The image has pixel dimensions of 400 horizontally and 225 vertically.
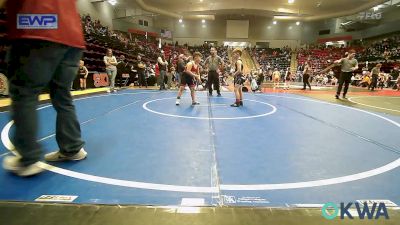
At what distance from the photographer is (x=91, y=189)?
1960 millimetres

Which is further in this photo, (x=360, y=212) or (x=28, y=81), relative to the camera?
(x=28, y=81)

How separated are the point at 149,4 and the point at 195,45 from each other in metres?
11.7

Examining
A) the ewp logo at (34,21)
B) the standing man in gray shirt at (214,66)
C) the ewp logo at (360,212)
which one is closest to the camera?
the ewp logo at (360,212)

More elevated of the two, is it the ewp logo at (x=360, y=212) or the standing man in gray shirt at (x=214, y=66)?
the standing man in gray shirt at (x=214, y=66)

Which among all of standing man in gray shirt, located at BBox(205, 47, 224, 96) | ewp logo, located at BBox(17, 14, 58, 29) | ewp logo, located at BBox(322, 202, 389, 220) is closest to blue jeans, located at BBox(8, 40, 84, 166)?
ewp logo, located at BBox(17, 14, 58, 29)

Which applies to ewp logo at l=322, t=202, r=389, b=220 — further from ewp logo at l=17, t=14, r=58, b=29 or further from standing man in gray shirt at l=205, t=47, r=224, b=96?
standing man in gray shirt at l=205, t=47, r=224, b=96

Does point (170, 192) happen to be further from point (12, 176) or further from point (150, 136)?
point (150, 136)

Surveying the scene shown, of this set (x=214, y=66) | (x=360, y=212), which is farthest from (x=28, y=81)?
(x=214, y=66)

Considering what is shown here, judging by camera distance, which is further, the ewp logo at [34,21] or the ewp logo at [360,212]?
the ewp logo at [34,21]

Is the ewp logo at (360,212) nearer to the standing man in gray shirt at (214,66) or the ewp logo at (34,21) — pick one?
the ewp logo at (34,21)

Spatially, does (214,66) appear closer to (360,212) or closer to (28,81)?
(28,81)

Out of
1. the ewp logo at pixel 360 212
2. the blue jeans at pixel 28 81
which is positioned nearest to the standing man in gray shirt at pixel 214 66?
the blue jeans at pixel 28 81

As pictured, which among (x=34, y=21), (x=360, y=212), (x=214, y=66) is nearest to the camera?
(x=360, y=212)

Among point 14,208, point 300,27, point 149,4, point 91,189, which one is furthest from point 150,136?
point 300,27
